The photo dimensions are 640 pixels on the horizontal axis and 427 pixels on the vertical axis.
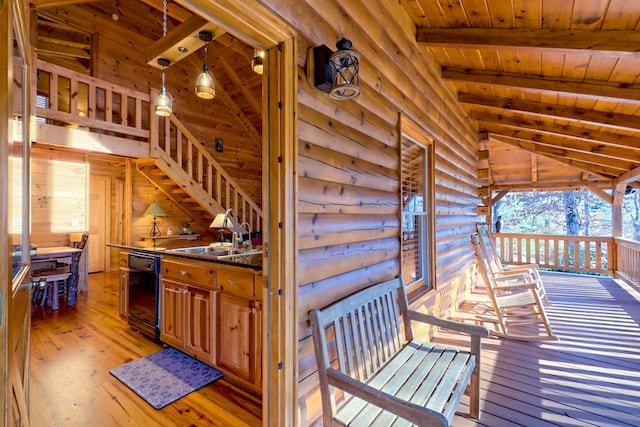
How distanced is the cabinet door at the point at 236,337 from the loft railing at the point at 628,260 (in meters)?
6.46

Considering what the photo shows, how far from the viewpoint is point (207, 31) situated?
8.80 ft

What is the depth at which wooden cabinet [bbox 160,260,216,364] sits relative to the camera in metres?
2.57

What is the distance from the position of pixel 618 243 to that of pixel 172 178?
8652 mm

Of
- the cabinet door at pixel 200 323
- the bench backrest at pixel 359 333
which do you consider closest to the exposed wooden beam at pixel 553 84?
the bench backrest at pixel 359 333

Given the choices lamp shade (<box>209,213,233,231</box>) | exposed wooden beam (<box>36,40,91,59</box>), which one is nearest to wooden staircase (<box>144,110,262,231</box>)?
lamp shade (<box>209,213,233,231</box>)

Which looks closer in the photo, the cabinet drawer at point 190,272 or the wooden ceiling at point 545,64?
the wooden ceiling at point 545,64

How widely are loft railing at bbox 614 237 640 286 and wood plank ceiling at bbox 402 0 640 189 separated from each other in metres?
1.41

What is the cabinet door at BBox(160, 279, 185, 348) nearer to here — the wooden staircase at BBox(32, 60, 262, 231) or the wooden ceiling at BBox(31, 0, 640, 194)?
the wooden ceiling at BBox(31, 0, 640, 194)

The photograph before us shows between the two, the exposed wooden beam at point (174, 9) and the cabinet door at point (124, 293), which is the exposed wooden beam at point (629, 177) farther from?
the cabinet door at point (124, 293)

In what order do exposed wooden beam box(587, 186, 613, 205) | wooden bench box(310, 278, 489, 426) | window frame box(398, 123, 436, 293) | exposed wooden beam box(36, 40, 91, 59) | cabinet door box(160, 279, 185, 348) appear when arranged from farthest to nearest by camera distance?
exposed wooden beam box(36, 40, 91, 59), exposed wooden beam box(587, 186, 613, 205), window frame box(398, 123, 436, 293), cabinet door box(160, 279, 185, 348), wooden bench box(310, 278, 489, 426)

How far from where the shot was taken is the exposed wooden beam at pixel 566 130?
3.80 m

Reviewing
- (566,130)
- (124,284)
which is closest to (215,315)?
(124,284)

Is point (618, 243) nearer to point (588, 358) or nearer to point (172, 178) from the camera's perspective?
point (588, 358)

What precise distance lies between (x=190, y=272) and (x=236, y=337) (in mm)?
761
